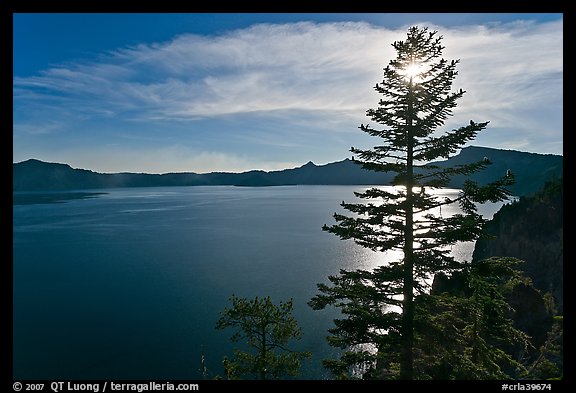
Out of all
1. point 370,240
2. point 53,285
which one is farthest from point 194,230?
point 370,240

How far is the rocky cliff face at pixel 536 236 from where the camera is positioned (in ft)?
176

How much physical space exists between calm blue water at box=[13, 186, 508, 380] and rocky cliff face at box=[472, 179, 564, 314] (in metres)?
20.4

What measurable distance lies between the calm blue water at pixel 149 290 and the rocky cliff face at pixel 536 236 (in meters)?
20.4

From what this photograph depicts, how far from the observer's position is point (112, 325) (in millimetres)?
44375

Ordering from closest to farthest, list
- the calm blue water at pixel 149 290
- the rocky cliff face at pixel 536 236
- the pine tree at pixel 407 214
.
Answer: the pine tree at pixel 407 214 < the calm blue water at pixel 149 290 < the rocky cliff face at pixel 536 236

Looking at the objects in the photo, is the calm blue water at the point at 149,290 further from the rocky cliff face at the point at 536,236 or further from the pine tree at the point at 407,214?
the pine tree at the point at 407,214

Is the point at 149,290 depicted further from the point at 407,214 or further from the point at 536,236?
the point at 536,236

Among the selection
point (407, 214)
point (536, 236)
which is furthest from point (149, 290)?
point (536, 236)

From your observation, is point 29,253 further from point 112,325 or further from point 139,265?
point 112,325

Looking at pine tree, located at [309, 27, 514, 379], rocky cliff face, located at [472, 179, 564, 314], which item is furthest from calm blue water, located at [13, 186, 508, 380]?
pine tree, located at [309, 27, 514, 379]

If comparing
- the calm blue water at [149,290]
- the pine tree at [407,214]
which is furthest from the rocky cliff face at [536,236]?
the pine tree at [407,214]

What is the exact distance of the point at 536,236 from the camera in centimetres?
6062

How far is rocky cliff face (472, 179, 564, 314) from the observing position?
53.7 m

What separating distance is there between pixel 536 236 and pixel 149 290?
2922 inches
